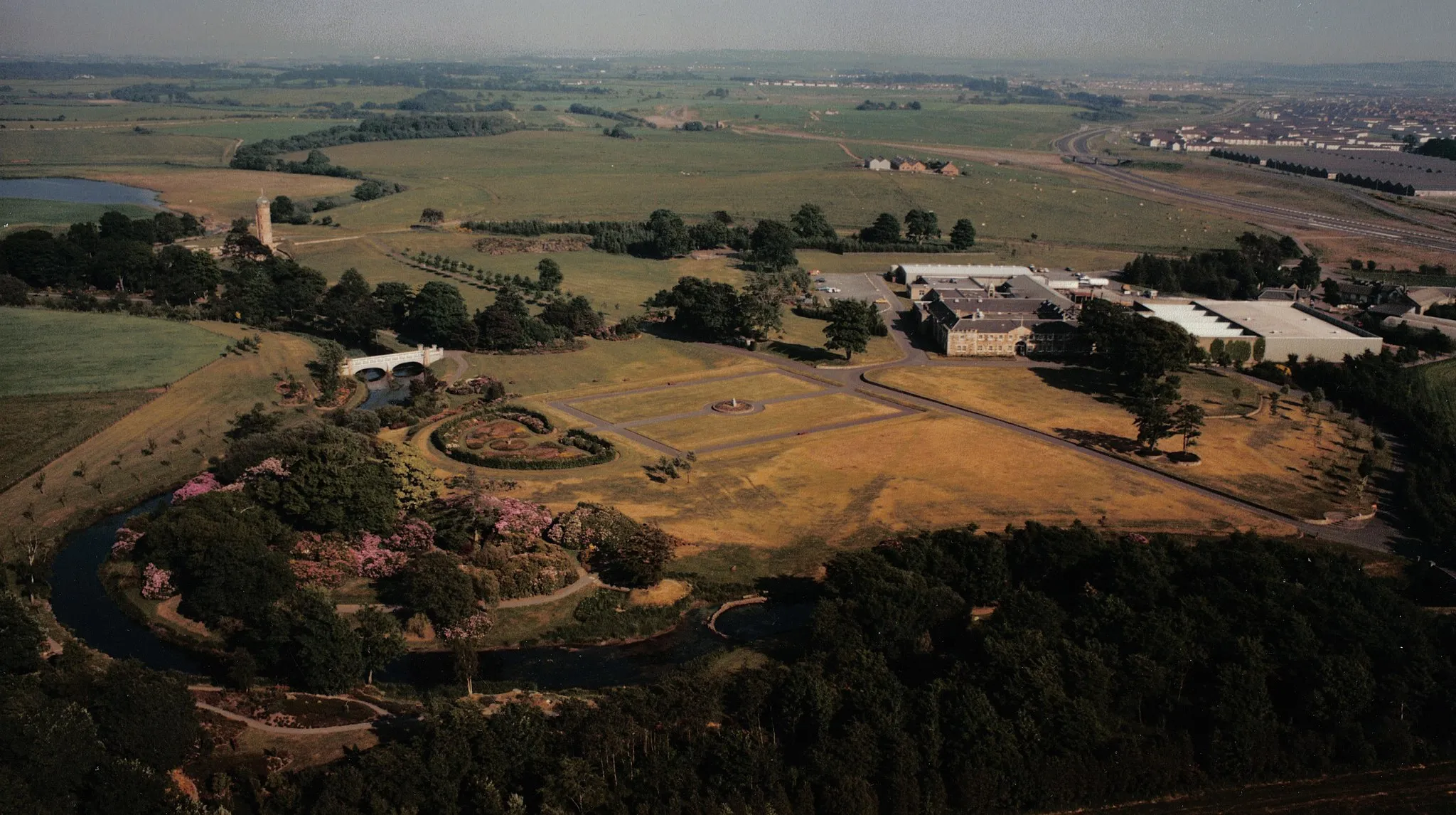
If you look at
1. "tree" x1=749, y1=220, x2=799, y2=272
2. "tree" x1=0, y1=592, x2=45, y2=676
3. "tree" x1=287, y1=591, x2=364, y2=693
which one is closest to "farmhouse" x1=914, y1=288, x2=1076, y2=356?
"tree" x1=749, y1=220, x2=799, y2=272

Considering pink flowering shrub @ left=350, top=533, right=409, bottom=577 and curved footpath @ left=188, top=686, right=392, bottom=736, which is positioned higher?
pink flowering shrub @ left=350, top=533, right=409, bottom=577

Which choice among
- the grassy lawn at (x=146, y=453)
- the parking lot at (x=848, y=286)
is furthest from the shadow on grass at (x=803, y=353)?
the grassy lawn at (x=146, y=453)

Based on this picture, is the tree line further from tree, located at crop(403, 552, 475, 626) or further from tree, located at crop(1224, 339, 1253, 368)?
tree, located at crop(403, 552, 475, 626)

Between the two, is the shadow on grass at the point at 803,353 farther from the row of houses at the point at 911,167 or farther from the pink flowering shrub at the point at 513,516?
the row of houses at the point at 911,167

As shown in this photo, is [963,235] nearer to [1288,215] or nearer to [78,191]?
[1288,215]

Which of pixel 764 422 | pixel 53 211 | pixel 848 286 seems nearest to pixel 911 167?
pixel 848 286

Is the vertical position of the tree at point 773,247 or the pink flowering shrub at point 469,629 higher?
the tree at point 773,247

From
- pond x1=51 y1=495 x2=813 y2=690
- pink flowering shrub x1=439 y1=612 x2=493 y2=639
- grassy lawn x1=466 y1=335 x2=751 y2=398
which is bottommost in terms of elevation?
pond x1=51 y1=495 x2=813 y2=690
